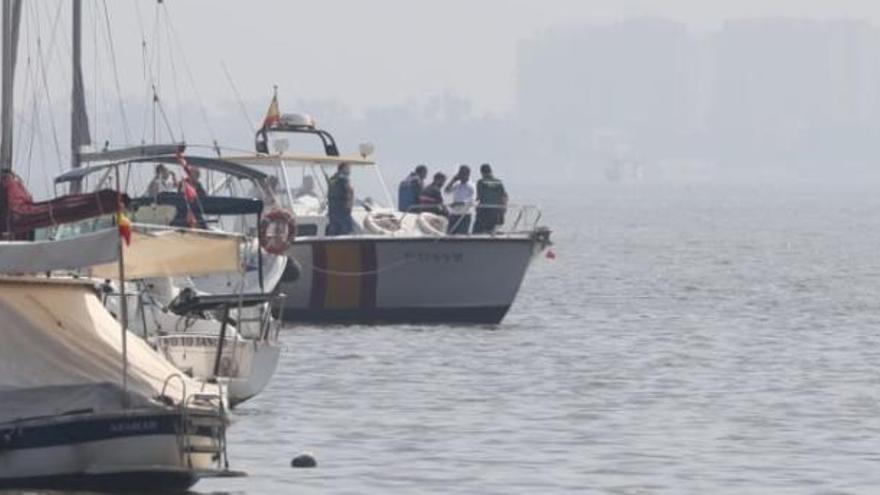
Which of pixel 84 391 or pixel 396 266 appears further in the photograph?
pixel 396 266

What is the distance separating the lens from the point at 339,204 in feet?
144

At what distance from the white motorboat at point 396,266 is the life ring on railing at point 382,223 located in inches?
0.5

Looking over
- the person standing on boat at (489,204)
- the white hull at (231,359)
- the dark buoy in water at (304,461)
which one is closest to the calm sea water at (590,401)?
the dark buoy in water at (304,461)

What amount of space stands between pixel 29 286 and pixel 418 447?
16.1 feet

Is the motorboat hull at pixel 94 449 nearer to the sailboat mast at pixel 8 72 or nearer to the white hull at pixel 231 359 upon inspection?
the white hull at pixel 231 359

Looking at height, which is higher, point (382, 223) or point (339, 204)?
point (339, 204)

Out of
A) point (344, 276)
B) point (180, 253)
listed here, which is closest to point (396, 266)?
point (344, 276)

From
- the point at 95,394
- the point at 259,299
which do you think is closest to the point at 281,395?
the point at 259,299

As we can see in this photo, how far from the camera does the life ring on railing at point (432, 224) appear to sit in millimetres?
44469

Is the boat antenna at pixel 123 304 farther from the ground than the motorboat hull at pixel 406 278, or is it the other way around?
the boat antenna at pixel 123 304

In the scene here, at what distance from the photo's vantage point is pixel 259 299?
30.0m

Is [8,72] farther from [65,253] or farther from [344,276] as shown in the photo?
[344,276]

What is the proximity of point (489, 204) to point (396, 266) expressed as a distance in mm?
1930

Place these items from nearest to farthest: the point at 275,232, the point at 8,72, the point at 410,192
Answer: the point at 8,72 → the point at 275,232 → the point at 410,192
